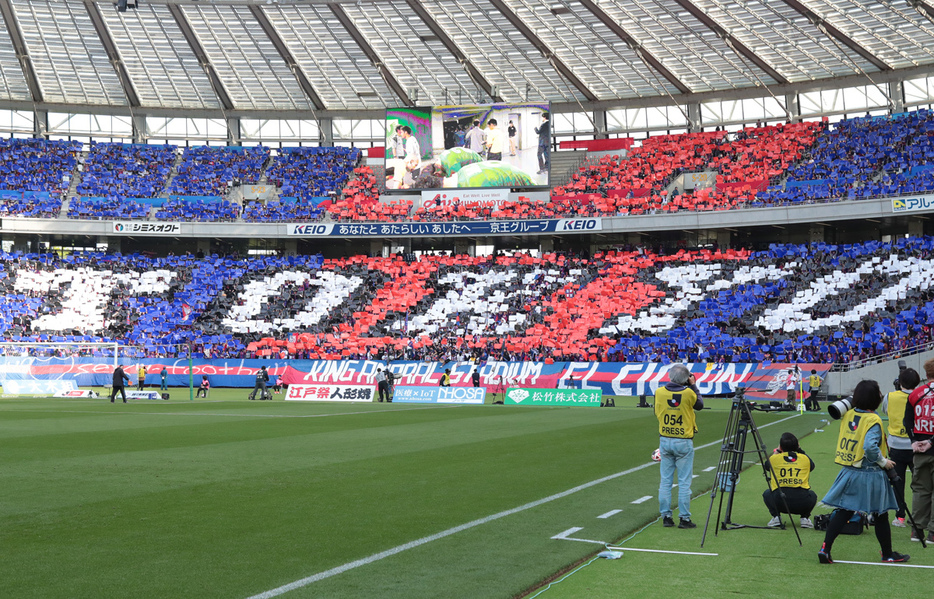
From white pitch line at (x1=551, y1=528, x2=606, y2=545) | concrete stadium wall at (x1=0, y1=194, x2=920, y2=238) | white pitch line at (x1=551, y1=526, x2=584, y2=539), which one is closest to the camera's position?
white pitch line at (x1=551, y1=528, x2=606, y2=545)

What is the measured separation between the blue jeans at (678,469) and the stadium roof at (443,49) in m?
42.4

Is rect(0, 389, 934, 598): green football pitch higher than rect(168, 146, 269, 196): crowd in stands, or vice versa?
rect(168, 146, 269, 196): crowd in stands

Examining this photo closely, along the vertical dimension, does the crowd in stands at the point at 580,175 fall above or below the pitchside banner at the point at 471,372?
above

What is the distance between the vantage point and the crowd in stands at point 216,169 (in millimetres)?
65000

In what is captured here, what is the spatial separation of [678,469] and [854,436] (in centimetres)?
207

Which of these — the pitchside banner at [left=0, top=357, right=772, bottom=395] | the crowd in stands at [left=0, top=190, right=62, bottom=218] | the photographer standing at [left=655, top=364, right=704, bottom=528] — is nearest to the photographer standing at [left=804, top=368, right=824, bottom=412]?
the pitchside banner at [left=0, top=357, right=772, bottom=395]

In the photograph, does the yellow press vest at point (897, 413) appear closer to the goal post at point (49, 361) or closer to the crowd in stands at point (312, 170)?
the goal post at point (49, 361)

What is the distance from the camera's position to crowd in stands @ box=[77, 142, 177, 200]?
208 feet

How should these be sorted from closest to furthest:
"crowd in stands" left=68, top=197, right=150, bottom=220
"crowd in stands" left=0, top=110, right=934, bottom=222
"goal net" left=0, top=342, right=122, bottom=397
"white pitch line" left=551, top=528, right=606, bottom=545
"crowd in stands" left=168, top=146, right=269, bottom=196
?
1. "white pitch line" left=551, top=528, right=606, bottom=545
2. "goal net" left=0, top=342, right=122, bottom=397
3. "crowd in stands" left=0, top=110, right=934, bottom=222
4. "crowd in stands" left=68, top=197, right=150, bottom=220
5. "crowd in stands" left=168, top=146, right=269, bottom=196

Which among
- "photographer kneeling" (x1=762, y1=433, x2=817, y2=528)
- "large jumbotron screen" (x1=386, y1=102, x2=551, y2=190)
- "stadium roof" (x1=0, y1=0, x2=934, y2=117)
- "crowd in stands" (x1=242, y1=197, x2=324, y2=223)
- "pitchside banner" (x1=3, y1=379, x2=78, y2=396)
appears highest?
"stadium roof" (x1=0, y1=0, x2=934, y2=117)

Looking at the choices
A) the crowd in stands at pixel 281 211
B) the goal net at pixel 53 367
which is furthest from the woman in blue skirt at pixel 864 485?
the crowd in stands at pixel 281 211

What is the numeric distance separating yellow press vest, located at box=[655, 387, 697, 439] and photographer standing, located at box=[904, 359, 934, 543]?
88.9 inches

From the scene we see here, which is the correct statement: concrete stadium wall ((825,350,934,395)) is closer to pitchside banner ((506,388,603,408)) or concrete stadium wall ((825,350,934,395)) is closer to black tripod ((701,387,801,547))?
pitchside banner ((506,388,603,408))

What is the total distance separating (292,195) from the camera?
65062 mm
